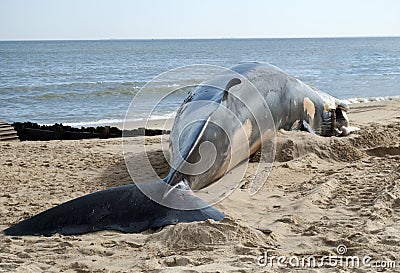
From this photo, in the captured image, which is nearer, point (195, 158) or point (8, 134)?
point (195, 158)

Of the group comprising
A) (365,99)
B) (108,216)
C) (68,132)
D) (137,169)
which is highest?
(108,216)

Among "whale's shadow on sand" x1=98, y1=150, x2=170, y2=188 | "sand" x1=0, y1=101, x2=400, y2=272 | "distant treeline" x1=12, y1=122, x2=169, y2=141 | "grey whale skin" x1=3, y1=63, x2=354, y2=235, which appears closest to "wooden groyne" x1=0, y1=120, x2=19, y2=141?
"distant treeline" x1=12, y1=122, x2=169, y2=141

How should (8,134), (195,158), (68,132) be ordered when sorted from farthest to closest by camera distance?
(68,132), (8,134), (195,158)

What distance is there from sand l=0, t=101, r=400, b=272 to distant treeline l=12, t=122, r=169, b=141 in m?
2.16

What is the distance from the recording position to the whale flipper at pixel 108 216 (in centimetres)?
478

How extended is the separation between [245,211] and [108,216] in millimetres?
1448

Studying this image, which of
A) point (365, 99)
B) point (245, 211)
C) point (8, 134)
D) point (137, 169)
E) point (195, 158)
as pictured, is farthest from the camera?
point (365, 99)

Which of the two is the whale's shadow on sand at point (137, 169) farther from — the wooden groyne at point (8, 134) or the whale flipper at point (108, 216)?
the wooden groyne at point (8, 134)

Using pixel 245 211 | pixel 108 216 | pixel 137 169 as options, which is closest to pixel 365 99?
pixel 137 169

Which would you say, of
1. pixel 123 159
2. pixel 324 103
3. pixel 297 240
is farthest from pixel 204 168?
pixel 324 103

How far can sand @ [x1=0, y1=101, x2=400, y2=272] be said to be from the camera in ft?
13.7

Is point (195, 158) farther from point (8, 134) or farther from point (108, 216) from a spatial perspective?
point (8, 134)

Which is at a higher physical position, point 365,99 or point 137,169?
point 137,169

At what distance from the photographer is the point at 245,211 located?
5.66 meters
